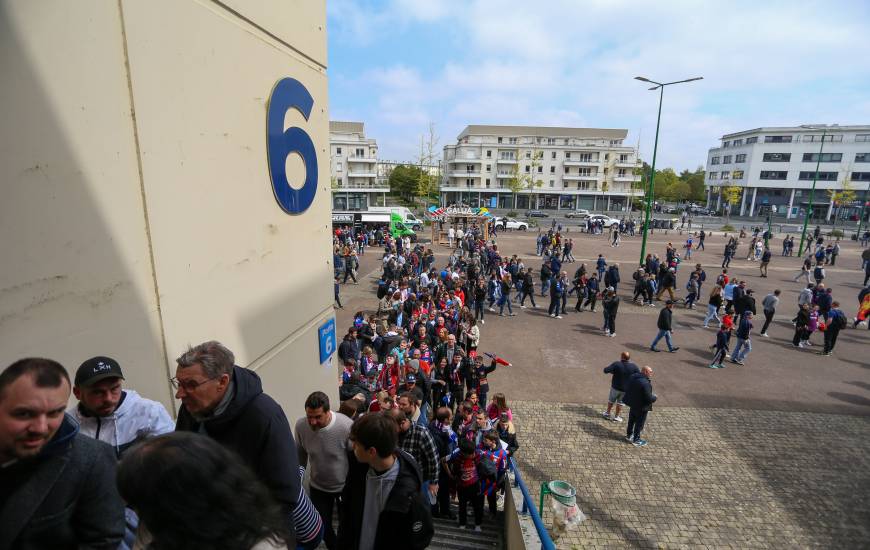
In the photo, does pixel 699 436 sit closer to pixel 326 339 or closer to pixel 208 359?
pixel 326 339

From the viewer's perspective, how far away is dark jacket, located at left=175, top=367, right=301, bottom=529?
6.61 feet

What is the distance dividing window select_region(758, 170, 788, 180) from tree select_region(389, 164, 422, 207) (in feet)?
164

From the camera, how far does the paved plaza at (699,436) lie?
5844mm

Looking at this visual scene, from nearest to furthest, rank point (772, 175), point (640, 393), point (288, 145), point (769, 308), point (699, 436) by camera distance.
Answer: point (288, 145) → point (640, 393) → point (699, 436) → point (769, 308) → point (772, 175)

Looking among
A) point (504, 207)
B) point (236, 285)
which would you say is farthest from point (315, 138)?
point (504, 207)

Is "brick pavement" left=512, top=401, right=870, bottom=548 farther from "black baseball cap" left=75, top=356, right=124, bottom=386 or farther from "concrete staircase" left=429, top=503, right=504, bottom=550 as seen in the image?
"black baseball cap" left=75, top=356, right=124, bottom=386

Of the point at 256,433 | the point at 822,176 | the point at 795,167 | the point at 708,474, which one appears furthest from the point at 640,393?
the point at 822,176

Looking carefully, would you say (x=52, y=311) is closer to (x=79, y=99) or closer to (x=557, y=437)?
(x=79, y=99)

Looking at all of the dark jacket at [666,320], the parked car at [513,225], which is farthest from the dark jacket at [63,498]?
the parked car at [513,225]

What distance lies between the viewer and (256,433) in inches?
79.4

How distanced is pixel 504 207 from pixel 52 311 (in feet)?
227

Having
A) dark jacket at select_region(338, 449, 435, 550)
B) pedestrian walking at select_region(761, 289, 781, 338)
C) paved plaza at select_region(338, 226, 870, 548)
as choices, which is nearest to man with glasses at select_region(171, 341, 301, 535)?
dark jacket at select_region(338, 449, 435, 550)

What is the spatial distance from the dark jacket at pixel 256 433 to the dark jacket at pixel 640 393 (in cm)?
678

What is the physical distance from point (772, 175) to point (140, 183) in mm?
77582
